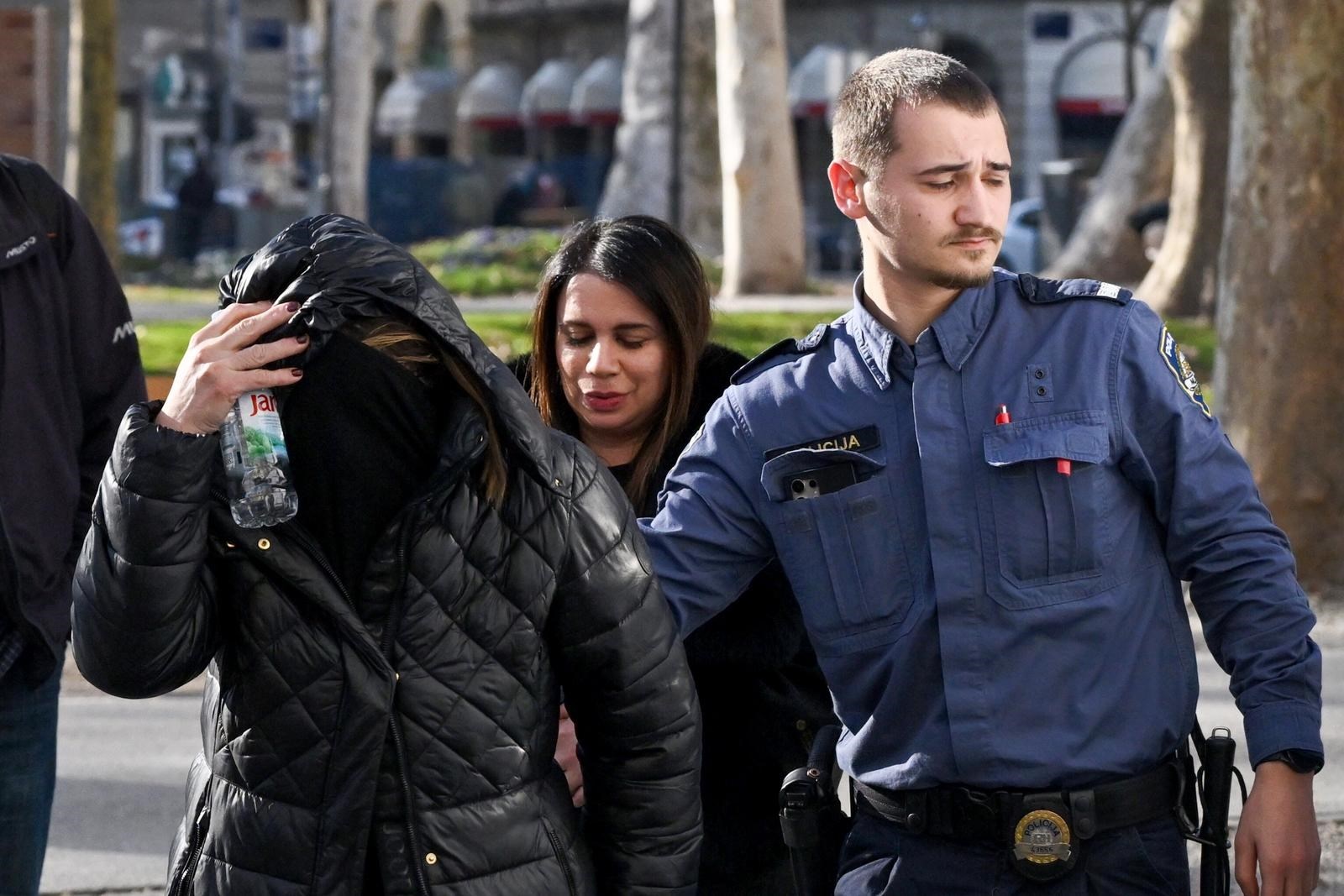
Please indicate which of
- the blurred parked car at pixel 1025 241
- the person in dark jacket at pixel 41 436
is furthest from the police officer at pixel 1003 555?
the blurred parked car at pixel 1025 241

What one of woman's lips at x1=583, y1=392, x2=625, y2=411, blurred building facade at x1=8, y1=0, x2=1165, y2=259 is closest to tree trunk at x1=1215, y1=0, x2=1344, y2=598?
woman's lips at x1=583, y1=392, x2=625, y2=411

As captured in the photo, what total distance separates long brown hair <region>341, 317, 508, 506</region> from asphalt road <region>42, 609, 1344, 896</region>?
3244 mm

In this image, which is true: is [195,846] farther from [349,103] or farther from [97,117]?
[349,103]

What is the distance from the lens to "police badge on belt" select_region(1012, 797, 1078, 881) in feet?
9.42

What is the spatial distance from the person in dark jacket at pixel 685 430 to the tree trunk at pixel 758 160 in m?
15.1

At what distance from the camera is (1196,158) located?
15094mm

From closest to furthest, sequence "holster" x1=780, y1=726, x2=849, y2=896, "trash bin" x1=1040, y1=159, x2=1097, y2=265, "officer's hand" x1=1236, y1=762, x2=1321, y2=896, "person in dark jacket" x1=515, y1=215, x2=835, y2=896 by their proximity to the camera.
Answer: "officer's hand" x1=1236, y1=762, x2=1321, y2=896, "holster" x1=780, y1=726, x2=849, y2=896, "person in dark jacket" x1=515, y1=215, x2=835, y2=896, "trash bin" x1=1040, y1=159, x2=1097, y2=265

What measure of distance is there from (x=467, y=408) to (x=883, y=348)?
726mm

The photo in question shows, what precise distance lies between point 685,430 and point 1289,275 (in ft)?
16.9

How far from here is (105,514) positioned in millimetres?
2570

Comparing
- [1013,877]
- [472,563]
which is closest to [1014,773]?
[1013,877]

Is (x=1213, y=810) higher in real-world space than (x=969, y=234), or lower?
lower

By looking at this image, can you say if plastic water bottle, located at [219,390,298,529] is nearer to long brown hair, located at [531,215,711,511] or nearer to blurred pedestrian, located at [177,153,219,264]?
long brown hair, located at [531,215,711,511]

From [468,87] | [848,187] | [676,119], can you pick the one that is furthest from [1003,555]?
[468,87]
